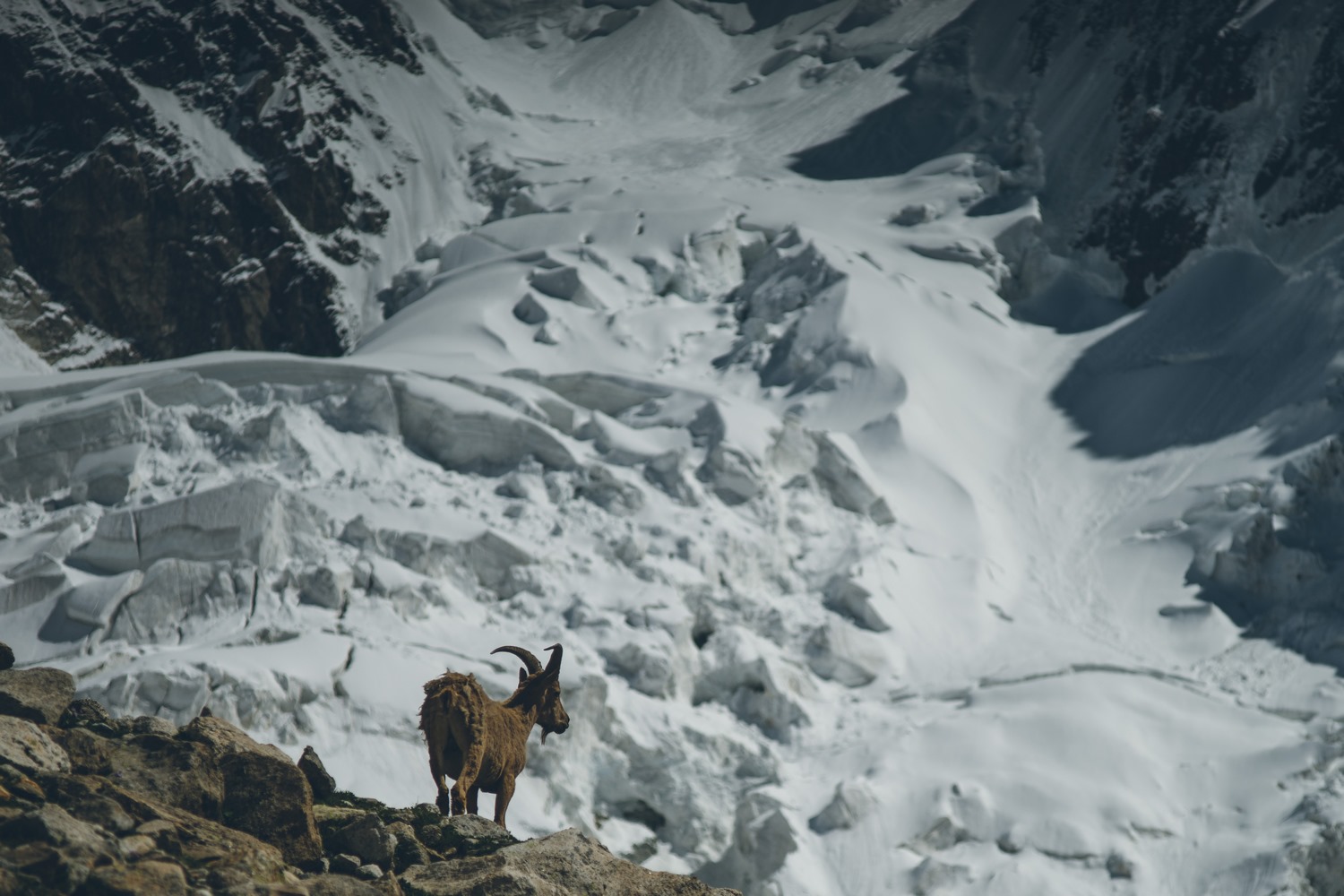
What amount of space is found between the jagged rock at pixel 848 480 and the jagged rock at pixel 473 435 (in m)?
6.24

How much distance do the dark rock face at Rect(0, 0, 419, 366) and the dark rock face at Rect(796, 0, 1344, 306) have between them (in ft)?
60.4

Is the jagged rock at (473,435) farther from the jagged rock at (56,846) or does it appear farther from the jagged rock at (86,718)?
the jagged rock at (56,846)

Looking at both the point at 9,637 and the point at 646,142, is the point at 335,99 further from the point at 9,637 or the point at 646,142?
the point at 9,637

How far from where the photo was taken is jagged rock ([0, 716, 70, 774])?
40.4 feet

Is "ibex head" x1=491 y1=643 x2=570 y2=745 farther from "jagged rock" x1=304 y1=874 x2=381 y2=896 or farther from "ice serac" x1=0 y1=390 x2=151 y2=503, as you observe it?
"ice serac" x1=0 y1=390 x2=151 y2=503

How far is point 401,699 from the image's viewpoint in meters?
29.7

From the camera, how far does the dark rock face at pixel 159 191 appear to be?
60.8 metres

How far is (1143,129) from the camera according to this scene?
197 ft

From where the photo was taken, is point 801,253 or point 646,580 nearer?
point 646,580

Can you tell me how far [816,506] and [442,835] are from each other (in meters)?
25.5

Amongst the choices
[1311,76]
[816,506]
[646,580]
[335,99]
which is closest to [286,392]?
[646,580]

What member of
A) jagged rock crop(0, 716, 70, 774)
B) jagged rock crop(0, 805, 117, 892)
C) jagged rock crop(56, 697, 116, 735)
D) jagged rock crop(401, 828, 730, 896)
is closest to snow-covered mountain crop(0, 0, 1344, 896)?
jagged rock crop(56, 697, 116, 735)

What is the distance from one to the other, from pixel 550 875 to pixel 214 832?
8.67 feet

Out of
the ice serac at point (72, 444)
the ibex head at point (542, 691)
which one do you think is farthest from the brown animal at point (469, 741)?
the ice serac at point (72, 444)
